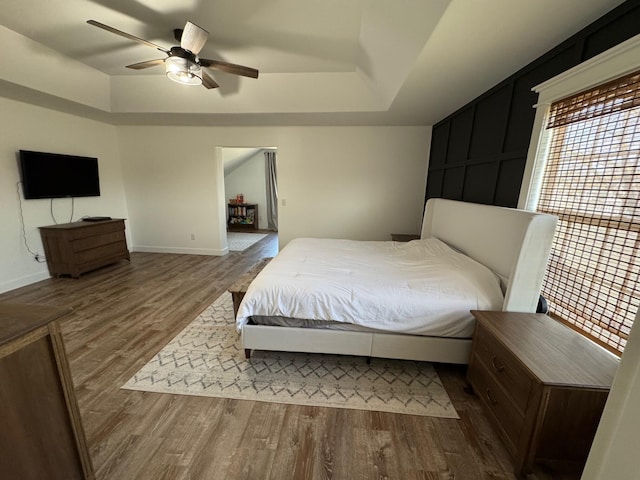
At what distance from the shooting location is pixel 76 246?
351cm

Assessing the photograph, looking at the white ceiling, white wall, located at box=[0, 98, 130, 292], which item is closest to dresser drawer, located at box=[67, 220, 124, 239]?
white wall, located at box=[0, 98, 130, 292]

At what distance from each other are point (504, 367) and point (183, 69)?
336 centimetres

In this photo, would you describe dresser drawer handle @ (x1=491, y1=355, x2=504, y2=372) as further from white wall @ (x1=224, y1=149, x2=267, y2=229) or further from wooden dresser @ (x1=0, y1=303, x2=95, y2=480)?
white wall @ (x1=224, y1=149, x2=267, y2=229)

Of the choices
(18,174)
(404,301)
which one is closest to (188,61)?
(404,301)

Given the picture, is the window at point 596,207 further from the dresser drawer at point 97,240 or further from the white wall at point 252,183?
the white wall at point 252,183

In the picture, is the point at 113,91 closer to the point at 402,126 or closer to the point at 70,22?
the point at 70,22

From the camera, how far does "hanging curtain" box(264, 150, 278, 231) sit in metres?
7.19

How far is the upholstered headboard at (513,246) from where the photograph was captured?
62.5 inches

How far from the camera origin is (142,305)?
2.90 m

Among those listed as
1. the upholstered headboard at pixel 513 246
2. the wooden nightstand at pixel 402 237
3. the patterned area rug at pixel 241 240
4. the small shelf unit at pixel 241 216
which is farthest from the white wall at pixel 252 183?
the upholstered headboard at pixel 513 246

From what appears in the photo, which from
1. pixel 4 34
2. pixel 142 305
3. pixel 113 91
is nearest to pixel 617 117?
pixel 142 305

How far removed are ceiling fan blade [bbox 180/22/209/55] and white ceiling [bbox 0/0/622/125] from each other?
256 mm

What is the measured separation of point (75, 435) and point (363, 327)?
5.20 feet

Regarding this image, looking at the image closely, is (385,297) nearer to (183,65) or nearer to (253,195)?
(183,65)
